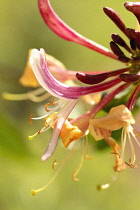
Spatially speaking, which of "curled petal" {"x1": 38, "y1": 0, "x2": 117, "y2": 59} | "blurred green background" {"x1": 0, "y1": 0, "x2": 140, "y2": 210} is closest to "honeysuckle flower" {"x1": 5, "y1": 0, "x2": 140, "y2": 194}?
"curled petal" {"x1": 38, "y1": 0, "x2": 117, "y2": 59}

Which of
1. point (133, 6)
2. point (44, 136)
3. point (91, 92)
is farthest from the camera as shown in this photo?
point (44, 136)

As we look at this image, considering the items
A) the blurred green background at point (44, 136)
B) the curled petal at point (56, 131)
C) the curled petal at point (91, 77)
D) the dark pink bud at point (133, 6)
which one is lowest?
the blurred green background at point (44, 136)

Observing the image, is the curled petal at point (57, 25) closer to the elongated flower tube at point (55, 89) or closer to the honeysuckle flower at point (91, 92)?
the honeysuckle flower at point (91, 92)

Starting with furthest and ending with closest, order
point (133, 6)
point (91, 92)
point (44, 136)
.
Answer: point (44, 136) → point (91, 92) → point (133, 6)

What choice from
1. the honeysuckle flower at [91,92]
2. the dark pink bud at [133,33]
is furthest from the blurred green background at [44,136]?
the dark pink bud at [133,33]

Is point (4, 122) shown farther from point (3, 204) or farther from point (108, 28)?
point (108, 28)

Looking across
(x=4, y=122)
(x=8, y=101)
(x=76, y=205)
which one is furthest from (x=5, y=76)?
(x=76, y=205)

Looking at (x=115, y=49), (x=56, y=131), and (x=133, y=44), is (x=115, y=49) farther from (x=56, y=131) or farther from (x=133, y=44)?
(x=56, y=131)

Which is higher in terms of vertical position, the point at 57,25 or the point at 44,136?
the point at 57,25

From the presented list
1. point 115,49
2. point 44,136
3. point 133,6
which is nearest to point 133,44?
point 115,49
